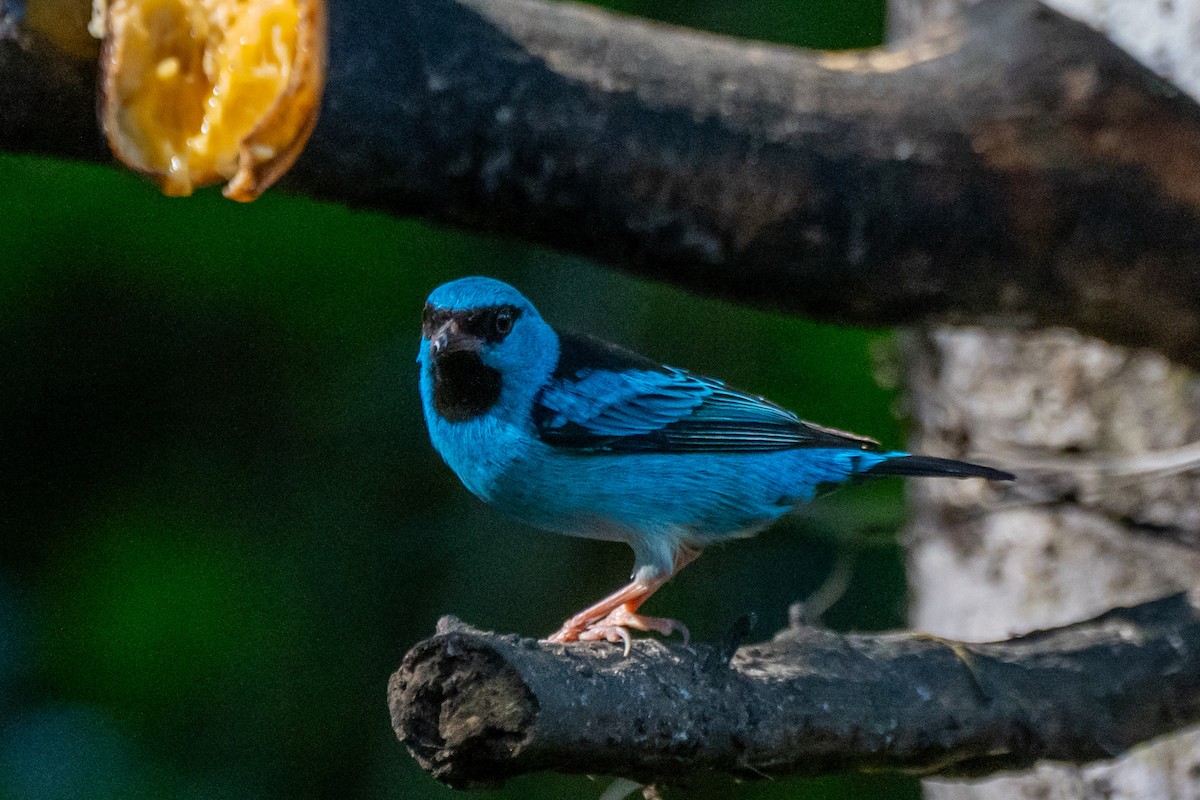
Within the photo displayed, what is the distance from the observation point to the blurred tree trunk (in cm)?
341

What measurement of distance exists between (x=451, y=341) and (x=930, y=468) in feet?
2.84

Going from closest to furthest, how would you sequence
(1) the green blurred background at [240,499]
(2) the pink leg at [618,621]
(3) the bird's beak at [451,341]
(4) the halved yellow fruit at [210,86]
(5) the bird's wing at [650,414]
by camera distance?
1. (4) the halved yellow fruit at [210,86]
2. (3) the bird's beak at [451,341]
3. (2) the pink leg at [618,621]
4. (5) the bird's wing at [650,414]
5. (1) the green blurred background at [240,499]

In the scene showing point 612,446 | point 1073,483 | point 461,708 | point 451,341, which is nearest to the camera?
point 461,708

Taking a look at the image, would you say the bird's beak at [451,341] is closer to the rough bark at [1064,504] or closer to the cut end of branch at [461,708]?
the cut end of branch at [461,708]

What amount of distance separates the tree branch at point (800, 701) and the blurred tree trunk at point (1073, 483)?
0.83 metres

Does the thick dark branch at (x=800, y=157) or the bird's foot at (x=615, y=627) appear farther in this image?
the thick dark branch at (x=800, y=157)

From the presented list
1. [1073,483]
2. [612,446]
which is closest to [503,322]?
[612,446]

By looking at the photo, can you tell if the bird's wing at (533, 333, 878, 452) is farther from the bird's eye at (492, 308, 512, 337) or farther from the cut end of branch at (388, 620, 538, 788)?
the cut end of branch at (388, 620, 538, 788)

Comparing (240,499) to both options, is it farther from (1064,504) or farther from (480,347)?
(1064,504)

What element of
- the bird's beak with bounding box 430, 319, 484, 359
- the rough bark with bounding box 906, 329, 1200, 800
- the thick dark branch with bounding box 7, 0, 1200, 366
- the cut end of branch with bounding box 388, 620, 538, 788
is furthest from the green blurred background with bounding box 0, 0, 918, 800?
the cut end of branch with bounding box 388, 620, 538, 788

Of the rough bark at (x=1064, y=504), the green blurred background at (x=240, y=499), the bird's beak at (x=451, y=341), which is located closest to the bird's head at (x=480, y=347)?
the bird's beak at (x=451, y=341)

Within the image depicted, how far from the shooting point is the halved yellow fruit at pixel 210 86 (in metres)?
2.19

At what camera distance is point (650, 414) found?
2.66 meters

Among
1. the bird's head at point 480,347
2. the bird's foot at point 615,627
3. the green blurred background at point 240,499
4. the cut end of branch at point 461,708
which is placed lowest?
the green blurred background at point 240,499
